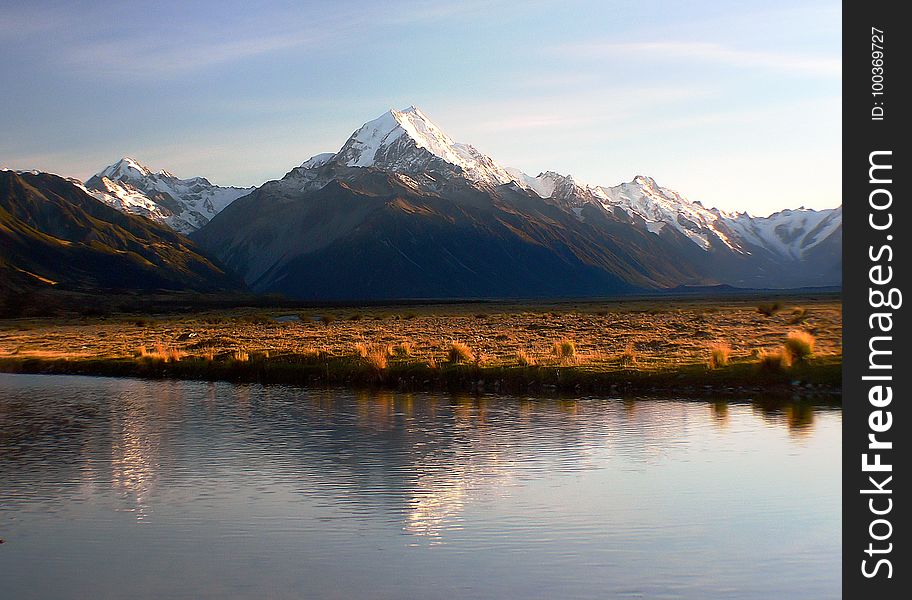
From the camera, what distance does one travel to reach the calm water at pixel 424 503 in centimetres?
1512

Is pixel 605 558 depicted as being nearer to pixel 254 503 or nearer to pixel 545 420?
pixel 254 503

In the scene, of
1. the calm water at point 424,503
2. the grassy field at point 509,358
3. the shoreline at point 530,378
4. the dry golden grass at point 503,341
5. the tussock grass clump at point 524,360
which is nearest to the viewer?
the calm water at point 424,503

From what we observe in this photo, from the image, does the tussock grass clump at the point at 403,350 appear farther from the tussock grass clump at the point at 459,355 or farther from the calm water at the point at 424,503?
the calm water at the point at 424,503

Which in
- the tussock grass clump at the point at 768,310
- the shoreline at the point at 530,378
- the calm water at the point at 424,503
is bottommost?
the calm water at the point at 424,503

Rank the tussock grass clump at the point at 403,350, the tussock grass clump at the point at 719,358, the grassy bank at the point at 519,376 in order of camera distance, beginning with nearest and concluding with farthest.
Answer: the grassy bank at the point at 519,376 → the tussock grass clump at the point at 719,358 → the tussock grass clump at the point at 403,350

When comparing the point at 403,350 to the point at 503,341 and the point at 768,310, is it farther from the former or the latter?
the point at 768,310

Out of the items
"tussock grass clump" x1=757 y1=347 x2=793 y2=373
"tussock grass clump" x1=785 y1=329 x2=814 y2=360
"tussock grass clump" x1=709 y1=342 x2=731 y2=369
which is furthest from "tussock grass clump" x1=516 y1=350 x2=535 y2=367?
"tussock grass clump" x1=785 y1=329 x2=814 y2=360

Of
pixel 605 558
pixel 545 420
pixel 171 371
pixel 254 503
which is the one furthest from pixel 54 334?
pixel 605 558

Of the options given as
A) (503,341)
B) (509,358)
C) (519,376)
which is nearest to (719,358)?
(519,376)

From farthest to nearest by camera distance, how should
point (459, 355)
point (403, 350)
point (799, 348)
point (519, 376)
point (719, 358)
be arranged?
point (403, 350), point (459, 355), point (719, 358), point (799, 348), point (519, 376)

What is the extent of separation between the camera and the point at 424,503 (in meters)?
20.1

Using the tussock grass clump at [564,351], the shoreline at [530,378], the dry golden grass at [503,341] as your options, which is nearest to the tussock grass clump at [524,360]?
the dry golden grass at [503,341]

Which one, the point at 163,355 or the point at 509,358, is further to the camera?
the point at 163,355

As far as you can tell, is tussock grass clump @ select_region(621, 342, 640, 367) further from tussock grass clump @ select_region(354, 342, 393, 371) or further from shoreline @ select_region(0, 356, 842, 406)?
tussock grass clump @ select_region(354, 342, 393, 371)
